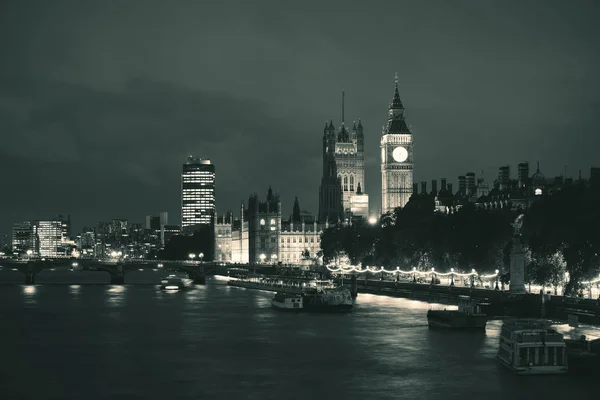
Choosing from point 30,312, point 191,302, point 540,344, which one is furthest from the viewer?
point 191,302

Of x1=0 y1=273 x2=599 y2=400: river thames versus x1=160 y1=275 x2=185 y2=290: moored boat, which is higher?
x1=160 y1=275 x2=185 y2=290: moored boat

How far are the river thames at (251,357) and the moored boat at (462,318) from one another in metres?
1.16

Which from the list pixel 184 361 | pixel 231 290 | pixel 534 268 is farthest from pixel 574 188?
pixel 231 290

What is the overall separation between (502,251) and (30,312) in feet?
152

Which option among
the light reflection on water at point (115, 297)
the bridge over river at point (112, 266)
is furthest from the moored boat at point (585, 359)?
the bridge over river at point (112, 266)

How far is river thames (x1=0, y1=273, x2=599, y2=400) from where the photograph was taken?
54.9m

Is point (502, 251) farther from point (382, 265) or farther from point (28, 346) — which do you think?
point (28, 346)

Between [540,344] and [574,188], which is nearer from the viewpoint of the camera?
[540,344]

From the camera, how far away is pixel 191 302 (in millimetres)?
117062

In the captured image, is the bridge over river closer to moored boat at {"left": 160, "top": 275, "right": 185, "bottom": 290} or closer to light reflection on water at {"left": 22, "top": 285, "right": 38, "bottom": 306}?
light reflection on water at {"left": 22, "top": 285, "right": 38, "bottom": 306}

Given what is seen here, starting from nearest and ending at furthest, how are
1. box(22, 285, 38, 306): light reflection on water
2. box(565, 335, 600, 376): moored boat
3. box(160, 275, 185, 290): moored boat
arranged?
box(565, 335, 600, 376): moored boat < box(22, 285, 38, 306): light reflection on water < box(160, 275, 185, 290): moored boat

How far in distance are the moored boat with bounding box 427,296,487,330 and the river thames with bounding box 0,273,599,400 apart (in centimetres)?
116

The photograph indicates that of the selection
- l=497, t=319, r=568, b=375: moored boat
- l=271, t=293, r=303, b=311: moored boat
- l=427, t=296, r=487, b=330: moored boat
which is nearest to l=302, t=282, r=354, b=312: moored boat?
l=271, t=293, r=303, b=311: moored boat

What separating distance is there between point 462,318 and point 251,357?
18.8 m
